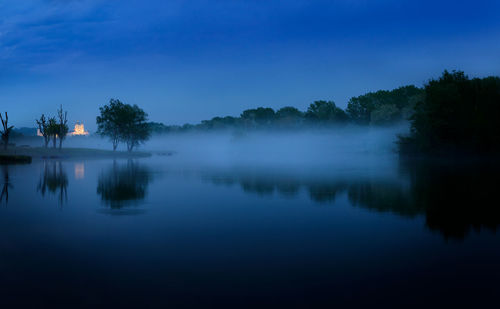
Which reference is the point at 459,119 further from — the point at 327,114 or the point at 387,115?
the point at 327,114

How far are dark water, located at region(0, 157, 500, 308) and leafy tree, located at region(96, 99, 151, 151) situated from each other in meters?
89.9

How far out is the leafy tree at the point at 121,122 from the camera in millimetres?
102625

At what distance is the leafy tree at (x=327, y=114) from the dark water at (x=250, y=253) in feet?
557

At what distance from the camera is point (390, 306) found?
6.10 metres

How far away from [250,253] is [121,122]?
10121cm

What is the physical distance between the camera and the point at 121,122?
103m

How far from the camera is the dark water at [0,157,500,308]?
6.53 metres

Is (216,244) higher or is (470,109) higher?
(470,109)

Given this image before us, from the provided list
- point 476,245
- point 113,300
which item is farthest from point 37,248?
point 476,245

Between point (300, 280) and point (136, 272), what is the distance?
326cm

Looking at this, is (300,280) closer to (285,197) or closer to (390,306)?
(390,306)

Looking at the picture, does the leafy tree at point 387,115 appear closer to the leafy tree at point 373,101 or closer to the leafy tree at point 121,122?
the leafy tree at point 373,101

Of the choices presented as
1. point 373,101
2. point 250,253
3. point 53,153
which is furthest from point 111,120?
point 373,101

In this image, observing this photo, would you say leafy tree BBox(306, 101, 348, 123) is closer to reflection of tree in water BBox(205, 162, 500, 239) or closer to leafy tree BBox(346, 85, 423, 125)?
leafy tree BBox(346, 85, 423, 125)
